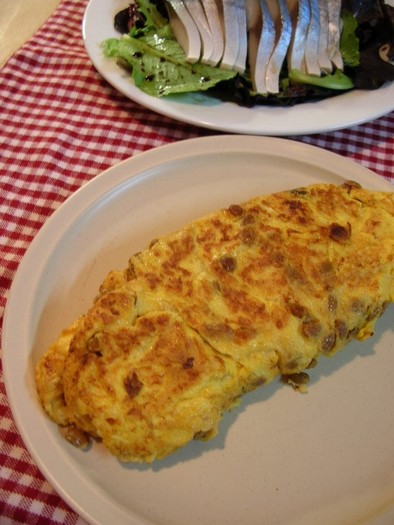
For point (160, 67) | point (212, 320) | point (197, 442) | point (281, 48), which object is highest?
point (281, 48)

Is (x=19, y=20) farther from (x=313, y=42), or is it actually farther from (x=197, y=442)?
(x=197, y=442)

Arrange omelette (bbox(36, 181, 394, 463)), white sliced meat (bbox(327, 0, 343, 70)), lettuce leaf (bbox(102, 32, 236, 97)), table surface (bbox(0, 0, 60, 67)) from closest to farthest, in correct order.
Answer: omelette (bbox(36, 181, 394, 463)), lettuce leaf (bbox(102, 32, 236, 97)), white sliced meat (bbox(327, 0, 343, 70)), table surface (bbox(0, 0, 60, 67))

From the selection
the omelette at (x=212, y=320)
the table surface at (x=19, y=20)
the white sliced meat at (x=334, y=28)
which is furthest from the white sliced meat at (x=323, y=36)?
the table surface at (x=19, y=20)

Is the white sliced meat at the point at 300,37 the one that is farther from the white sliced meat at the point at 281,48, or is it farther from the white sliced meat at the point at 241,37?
the white sliced meat at the point at 241,37

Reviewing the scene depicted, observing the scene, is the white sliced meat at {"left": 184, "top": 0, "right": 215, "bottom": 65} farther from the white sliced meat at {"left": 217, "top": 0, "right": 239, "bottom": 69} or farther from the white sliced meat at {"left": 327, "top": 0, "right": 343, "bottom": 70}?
the white sliced meat at {"left": 327, "top": 0, "right": 343, "bottom": 70}

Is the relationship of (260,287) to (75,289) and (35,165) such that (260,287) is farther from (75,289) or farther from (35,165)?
(35,165)

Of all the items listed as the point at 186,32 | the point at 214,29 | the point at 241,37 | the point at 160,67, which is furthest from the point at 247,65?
the point at 160,67

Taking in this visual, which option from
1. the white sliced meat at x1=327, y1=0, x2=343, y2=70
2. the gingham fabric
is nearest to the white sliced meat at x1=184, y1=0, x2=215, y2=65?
the gingham fabric
